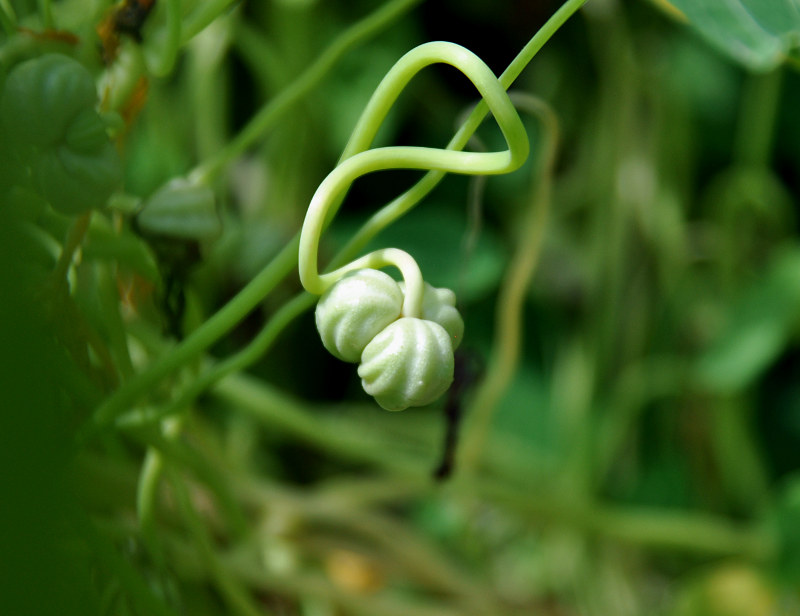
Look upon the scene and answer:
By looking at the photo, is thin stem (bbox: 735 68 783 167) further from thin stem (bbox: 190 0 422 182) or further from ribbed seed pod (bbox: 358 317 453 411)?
ribbed seed pod (bbox: 358 317 453 411)

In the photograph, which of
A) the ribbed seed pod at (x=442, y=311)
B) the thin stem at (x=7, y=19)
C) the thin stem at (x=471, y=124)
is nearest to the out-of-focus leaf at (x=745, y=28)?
the thin stem at (x=471, y=124)

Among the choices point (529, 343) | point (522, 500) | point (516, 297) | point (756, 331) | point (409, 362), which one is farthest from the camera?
point (529, 343)

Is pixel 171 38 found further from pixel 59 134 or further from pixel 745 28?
pixel 745 28

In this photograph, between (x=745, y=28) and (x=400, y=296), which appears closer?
(x=400, y=296)

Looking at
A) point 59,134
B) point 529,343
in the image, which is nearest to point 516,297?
point 59,134

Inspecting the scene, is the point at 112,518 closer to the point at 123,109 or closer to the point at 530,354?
the point at 123,109

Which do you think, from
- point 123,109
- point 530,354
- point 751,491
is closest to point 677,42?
point 530,354

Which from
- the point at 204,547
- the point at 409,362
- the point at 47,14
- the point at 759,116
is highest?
the point at 759,116
